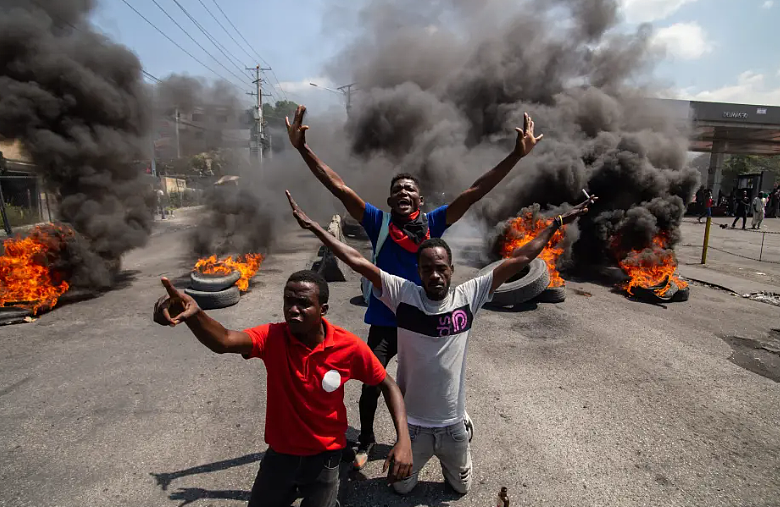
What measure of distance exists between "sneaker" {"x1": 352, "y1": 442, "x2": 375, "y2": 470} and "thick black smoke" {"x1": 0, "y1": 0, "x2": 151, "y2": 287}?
6.82 metres

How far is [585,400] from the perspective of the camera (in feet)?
12.6

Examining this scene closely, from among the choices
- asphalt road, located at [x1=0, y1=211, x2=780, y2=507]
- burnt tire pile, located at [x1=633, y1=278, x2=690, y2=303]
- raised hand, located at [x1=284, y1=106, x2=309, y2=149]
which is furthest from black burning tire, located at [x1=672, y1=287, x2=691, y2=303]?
raised hand, located at [x1=284, y1=106, x2=309, y2=149]

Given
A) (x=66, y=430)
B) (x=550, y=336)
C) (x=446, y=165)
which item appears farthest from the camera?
(x=446, y=165)

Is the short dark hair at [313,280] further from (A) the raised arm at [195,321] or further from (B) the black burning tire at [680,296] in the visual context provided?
(B) the black burning tire at [680,296]

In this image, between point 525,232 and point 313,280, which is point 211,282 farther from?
point 525,232

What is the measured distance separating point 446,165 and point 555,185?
4585 millimetres

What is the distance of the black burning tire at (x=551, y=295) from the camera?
281 inches

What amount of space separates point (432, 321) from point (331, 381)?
0.66 meters

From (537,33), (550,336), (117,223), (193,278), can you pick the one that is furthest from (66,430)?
(537,33)

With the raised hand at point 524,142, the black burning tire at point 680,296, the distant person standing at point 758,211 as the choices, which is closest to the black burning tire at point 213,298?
the raised hand at point 524,142

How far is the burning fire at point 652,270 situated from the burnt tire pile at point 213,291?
22.7 ft

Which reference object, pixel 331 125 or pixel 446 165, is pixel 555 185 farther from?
pixel 331 125

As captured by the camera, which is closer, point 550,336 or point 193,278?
point 550,336

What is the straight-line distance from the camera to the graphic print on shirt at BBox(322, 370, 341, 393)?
2016mm
